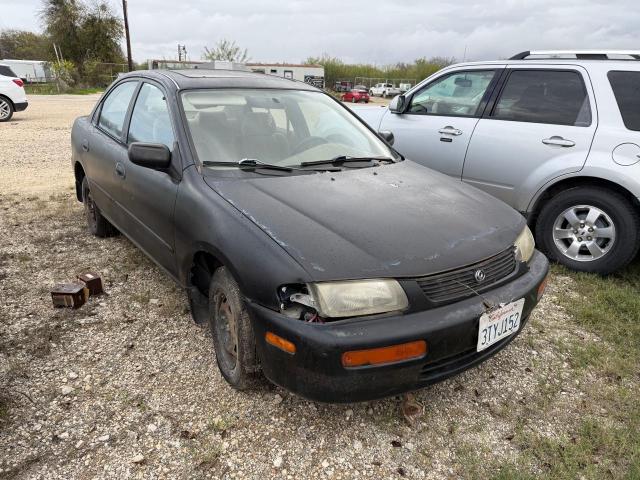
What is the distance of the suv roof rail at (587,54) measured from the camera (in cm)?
390

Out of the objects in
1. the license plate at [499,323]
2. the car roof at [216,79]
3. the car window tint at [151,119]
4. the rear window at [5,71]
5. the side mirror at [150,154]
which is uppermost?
the rear window at [5,71]

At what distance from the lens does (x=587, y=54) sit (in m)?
4.08

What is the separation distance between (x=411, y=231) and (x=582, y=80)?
9.27 ft

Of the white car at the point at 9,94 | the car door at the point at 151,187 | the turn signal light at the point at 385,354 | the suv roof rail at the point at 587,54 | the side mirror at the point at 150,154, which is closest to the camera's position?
the turn signal light at the point at 385,354

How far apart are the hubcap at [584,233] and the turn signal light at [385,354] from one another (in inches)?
104

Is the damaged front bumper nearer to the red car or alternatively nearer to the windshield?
the windshield

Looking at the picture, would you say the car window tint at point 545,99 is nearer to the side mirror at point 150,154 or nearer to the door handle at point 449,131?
the door handle at point 449,131

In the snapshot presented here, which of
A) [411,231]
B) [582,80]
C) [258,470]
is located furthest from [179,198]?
[582,80]

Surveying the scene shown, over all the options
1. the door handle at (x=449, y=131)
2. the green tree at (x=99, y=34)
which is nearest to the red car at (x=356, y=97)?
the green tree at (x=99, y=34)

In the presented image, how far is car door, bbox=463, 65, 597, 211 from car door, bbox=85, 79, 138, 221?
Result: 3.09 m

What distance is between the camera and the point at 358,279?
6.26ft

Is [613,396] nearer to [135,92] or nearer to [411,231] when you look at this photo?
[411,231]

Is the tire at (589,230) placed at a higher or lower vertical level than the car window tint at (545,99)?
lower

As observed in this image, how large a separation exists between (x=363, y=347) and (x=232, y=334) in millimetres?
801
